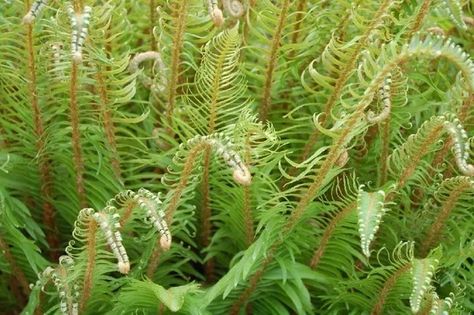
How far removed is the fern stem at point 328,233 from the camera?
1313 millimetres

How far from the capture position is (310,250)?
56.6 inches

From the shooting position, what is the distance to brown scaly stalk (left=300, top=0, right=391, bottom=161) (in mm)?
1315

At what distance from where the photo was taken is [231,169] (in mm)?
1260

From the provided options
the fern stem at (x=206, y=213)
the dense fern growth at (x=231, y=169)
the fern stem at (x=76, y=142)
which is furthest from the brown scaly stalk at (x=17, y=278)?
the fern stem at (x=206, y=213)

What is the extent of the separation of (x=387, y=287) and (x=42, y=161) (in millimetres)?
649

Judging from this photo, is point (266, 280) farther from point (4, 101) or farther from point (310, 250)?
point (4, 101)

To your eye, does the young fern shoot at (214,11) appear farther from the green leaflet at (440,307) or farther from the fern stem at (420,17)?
the green leaflet at (440,307)

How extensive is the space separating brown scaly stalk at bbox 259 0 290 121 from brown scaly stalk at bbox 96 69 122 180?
0.28 m

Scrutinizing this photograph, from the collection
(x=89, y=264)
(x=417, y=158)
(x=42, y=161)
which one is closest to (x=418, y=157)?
(x=417, y=158)

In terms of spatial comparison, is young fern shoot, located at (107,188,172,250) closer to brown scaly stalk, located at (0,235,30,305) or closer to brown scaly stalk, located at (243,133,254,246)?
brown scaly stalk, located at (243,133,254,246)

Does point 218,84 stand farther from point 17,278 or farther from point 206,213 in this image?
point 17,278

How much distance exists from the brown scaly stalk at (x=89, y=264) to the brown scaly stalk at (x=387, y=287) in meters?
0.47

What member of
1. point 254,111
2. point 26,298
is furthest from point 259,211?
point 26,298

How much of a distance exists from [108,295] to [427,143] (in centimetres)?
58
